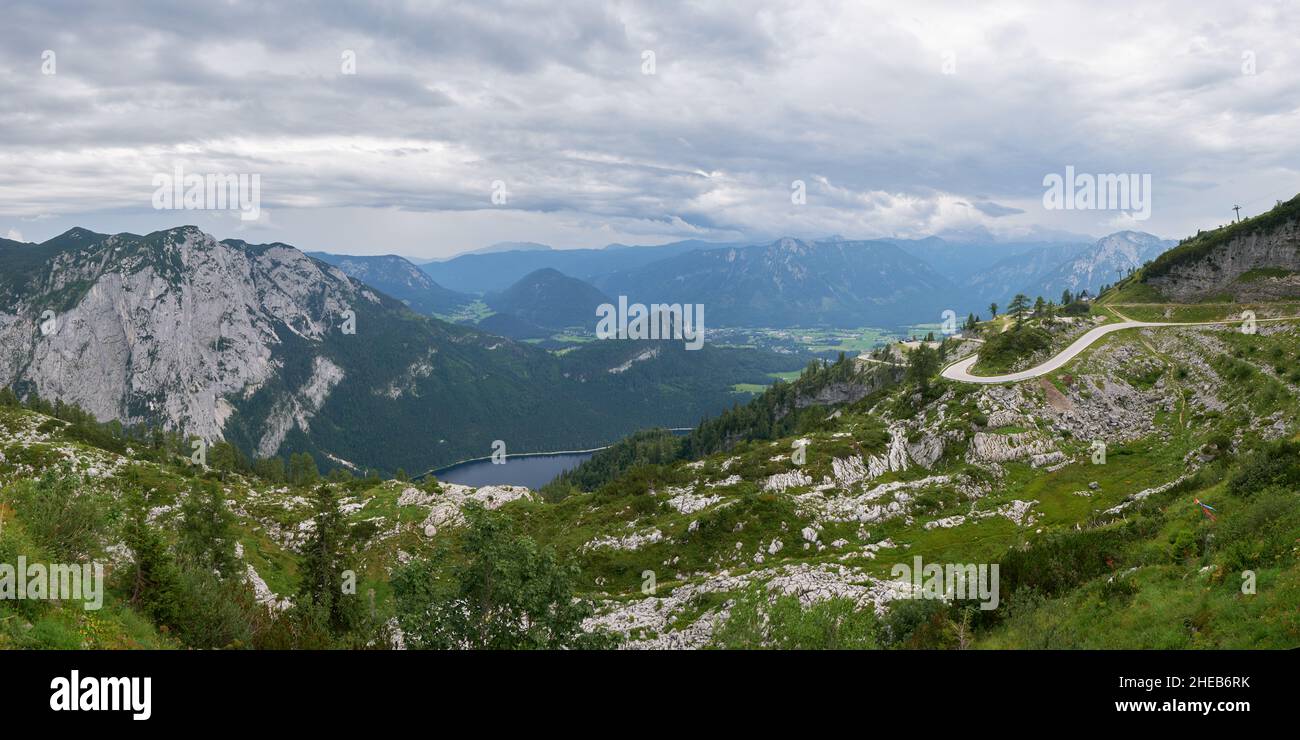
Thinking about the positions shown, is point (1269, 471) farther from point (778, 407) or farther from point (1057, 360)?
point (778, 407)

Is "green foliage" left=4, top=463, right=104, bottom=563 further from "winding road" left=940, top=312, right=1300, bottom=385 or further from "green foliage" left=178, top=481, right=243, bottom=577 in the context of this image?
"winding road" left=940, top=312, right=1300, bottom=385

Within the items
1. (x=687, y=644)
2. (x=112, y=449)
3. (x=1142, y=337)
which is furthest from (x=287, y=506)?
(x=1142, y=337)

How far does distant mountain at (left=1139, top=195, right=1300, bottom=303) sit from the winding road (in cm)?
1828

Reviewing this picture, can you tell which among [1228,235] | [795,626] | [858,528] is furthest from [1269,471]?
[1228,235]

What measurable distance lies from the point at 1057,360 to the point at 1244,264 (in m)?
60.6

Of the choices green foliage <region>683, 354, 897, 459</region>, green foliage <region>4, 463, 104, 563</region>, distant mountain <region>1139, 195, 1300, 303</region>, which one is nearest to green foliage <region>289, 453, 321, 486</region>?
green foliage <region>683, 354, 897, 459</region>

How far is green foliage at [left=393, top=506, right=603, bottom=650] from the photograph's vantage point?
22625mm

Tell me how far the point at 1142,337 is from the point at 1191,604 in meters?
96.3

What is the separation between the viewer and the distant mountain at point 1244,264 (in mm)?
104075

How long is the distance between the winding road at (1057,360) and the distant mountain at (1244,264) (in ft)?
60.0

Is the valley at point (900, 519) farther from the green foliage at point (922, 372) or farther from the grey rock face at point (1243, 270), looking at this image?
the grey rock face at point (1243, 270)

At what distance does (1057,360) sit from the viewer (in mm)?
87438

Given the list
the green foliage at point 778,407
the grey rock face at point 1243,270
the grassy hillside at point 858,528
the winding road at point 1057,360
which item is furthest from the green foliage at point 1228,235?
the green foliage at point 778,407
